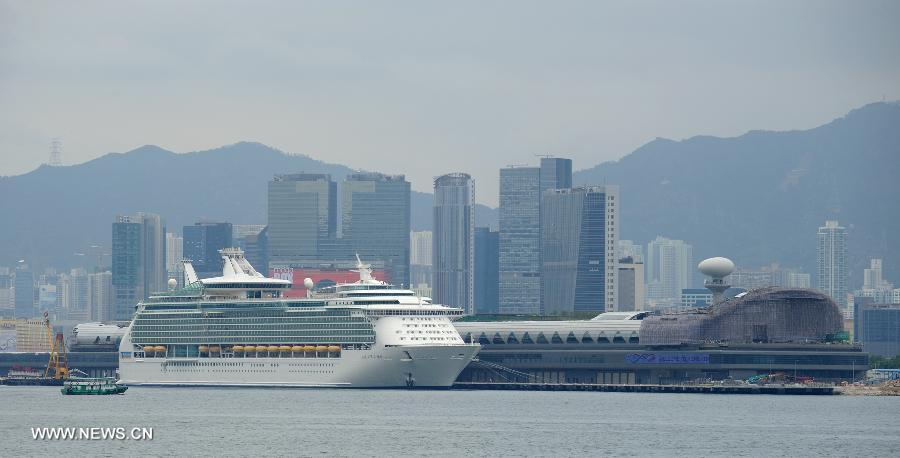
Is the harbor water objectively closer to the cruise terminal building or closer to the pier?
the pier

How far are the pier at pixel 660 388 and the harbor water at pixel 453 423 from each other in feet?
11.6

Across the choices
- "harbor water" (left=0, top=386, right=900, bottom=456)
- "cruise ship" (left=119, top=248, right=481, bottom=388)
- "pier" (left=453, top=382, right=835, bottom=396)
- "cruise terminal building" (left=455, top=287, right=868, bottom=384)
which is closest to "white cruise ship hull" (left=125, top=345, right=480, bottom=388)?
"cruise ship" (left=119, top=248, right=481, bottom=388)

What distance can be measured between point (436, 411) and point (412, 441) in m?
24.5

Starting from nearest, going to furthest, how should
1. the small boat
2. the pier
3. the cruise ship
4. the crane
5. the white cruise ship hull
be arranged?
1. the white cruise ship hull
2. the pier
3. the cruise ship
4. the small boat
5. the crane

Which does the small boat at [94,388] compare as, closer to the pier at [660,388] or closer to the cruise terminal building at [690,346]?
the pier at [660,388]

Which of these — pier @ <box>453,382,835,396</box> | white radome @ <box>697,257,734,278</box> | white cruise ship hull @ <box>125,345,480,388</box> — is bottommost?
pier @ <box>453,382,835,396</box>

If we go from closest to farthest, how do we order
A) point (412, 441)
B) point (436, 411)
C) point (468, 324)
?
point (412, 441), point (436, 411), point (468, 324)

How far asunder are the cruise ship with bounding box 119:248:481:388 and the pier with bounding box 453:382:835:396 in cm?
1227

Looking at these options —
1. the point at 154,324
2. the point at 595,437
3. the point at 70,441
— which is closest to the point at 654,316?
the point at 154,324

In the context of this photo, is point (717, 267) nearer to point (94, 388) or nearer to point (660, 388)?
point (660, 388)

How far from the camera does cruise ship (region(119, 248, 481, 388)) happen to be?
152250 mm

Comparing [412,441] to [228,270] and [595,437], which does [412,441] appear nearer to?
[595,437]

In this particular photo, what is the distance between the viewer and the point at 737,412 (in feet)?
410

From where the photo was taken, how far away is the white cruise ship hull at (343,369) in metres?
151
